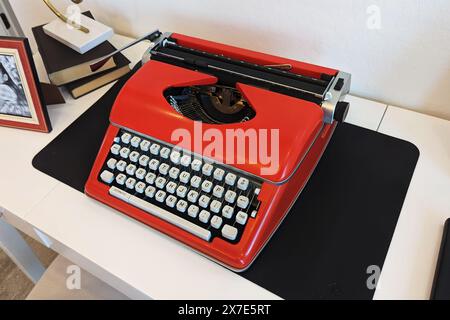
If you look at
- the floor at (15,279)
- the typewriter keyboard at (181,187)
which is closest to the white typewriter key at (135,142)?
the typewriter keyboard at (181,187)

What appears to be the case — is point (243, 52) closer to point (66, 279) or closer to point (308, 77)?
point (308, 77)

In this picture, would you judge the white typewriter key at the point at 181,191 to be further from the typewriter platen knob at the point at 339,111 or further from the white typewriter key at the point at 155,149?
the typewriter platen knob at the point at 339,111

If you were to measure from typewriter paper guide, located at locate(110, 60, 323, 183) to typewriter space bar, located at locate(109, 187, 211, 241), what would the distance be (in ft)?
0.38

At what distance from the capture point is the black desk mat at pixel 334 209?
0.58 m

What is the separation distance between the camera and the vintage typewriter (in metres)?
0.60

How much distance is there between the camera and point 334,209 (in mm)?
659

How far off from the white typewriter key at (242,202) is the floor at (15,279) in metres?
1.03

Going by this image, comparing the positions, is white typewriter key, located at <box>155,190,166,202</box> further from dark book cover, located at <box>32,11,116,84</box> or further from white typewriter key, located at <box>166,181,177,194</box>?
dark book cover, located at <box>32,11,116,84</box>

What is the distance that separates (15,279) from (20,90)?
837 mm

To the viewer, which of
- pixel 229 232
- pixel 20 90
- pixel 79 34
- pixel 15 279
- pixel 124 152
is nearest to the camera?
pixel 229 232

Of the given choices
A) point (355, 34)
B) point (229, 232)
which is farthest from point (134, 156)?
point (355, 34)

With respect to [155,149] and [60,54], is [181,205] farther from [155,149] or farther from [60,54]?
[60,54]
